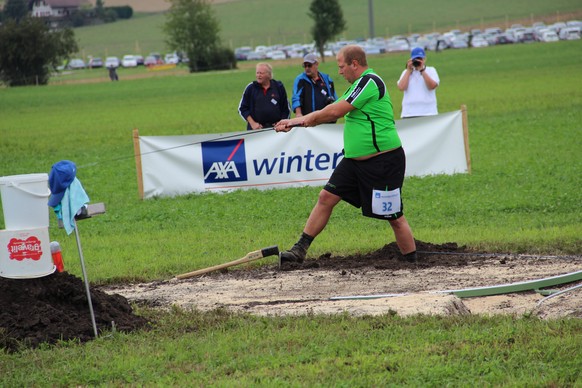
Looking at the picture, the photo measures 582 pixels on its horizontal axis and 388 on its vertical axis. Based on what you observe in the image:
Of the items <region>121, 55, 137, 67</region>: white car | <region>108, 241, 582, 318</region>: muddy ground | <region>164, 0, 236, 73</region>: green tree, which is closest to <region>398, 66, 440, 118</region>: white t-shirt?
<region>108, 241, 582, 318</region>: muddy ground

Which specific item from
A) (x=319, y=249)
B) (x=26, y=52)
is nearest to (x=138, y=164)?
(x=319, y=249)

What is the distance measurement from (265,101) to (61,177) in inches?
309

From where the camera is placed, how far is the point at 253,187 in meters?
15.1

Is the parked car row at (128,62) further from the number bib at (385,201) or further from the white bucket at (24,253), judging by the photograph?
the white bucket at (24,253)

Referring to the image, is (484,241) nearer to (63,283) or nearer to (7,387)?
(63,283)

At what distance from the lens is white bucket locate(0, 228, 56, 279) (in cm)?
700

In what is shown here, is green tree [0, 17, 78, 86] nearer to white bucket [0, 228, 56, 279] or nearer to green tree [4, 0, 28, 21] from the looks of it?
white bucket [0, 228, 56, 279]

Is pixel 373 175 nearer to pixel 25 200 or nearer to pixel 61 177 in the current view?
pixel 61 177

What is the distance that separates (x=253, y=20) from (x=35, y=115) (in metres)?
115

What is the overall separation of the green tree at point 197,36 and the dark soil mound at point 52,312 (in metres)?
73.3

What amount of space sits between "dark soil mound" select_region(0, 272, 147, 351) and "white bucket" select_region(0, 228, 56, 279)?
0.13 meters

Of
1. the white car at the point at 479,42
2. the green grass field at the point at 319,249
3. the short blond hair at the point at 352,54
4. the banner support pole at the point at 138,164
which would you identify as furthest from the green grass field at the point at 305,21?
the short blond hair at the point at 352,54

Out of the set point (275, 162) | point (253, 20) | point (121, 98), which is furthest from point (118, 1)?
point (275, 162)

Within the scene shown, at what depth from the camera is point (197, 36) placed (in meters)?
85.8
